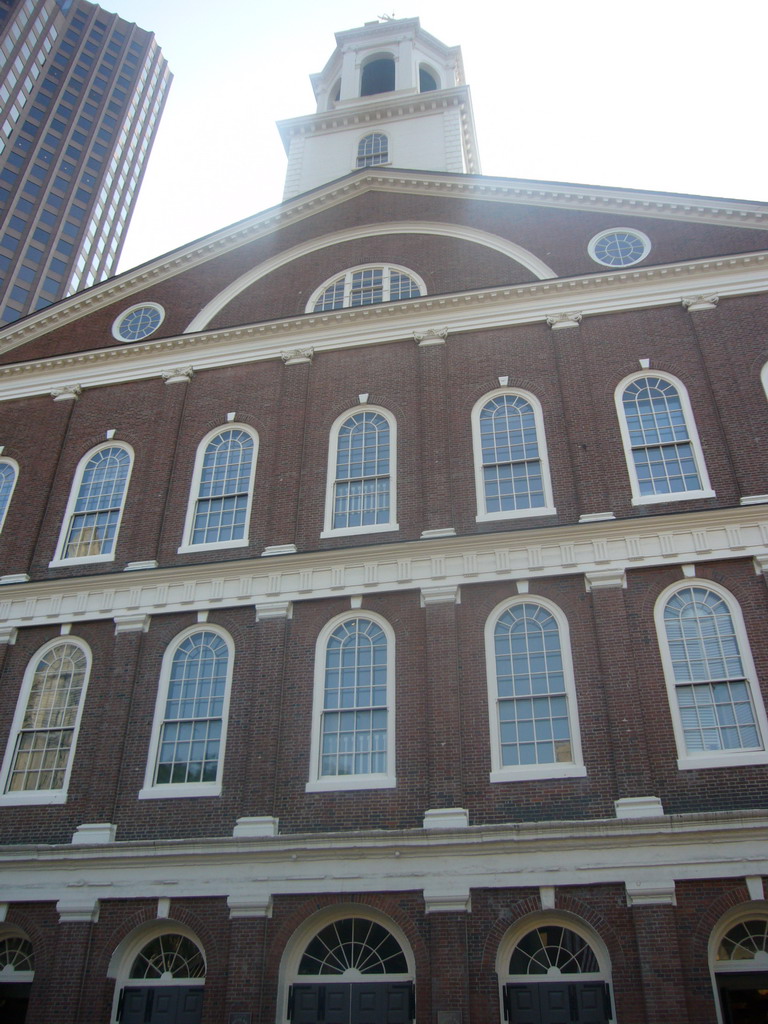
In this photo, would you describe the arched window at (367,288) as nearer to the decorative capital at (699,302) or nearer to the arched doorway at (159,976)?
Answer: the decorative capital at (699,302)

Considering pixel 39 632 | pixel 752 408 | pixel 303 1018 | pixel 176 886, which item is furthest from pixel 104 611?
pixel 752 408

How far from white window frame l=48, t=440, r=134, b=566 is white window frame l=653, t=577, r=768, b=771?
42.0 ft

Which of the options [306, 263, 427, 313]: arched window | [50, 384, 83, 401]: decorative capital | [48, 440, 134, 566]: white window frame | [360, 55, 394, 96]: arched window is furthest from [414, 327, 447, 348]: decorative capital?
[360, 55, 394, 96]: arched window

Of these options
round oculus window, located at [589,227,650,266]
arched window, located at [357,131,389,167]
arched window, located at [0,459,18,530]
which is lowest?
arched window, located at [0,459,18,530]

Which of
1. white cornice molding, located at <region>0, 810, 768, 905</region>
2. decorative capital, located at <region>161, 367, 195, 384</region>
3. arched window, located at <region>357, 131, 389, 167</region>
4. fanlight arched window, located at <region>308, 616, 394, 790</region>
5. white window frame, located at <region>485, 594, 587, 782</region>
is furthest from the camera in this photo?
arched window, located at <region>357, 131, 389, 167</region>

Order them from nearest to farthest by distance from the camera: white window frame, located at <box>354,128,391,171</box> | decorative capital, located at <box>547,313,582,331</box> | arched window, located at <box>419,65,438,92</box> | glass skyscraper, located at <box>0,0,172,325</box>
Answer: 1. decorative capital, located at <box>547,313,582,331</box>
2. white window frame, located at <box>354,128,391,171</box>
3. arched window, located at <box>419,65,438,92</box>
4. glass skyscraper, located at <box>0,0,172,325</box>

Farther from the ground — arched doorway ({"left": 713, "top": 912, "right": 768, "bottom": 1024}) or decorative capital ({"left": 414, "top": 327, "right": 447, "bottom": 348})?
decorative capital ({"left": 414, "top": 327, "right": 447, "bottom": 348})

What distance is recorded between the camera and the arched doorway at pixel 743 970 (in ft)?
48.5

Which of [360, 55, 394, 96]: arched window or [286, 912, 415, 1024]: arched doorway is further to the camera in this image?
[360, 55, 394, 96]: arched window

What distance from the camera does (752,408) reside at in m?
20.2

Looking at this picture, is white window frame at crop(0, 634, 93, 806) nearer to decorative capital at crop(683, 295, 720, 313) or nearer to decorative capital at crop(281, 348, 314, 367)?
decorative capital at crop(281, 348, 314, 367)

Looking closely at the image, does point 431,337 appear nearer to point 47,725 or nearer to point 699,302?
point 699,302

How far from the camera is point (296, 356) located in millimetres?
24125

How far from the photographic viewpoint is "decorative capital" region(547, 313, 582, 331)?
22516 mm
